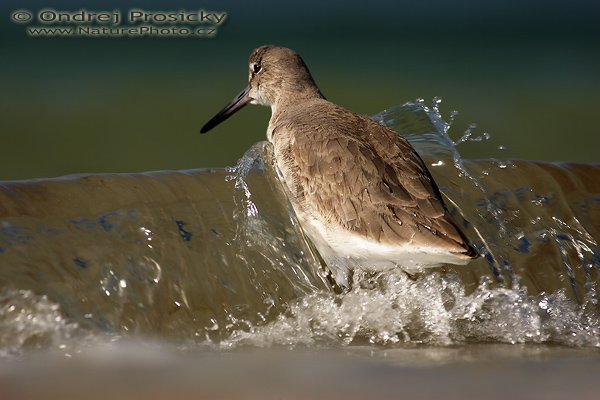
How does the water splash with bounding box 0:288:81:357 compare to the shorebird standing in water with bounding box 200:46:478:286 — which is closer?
the water splash with bounding box 0:288:81:357

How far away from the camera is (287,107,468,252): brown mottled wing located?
477 centimetres

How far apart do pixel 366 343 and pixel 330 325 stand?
194 mm

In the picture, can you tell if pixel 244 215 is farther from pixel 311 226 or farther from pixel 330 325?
pixel 330 325

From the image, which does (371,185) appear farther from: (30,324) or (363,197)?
(30,324)

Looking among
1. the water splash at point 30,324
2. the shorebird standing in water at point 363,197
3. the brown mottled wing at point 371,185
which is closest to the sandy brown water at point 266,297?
the water splash at point 30,324

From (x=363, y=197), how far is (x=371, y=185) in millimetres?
60

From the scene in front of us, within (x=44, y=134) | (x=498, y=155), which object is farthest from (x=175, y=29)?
(x=498, y=155)

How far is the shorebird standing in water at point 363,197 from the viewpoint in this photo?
15.6ft

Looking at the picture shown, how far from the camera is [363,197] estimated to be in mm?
4934

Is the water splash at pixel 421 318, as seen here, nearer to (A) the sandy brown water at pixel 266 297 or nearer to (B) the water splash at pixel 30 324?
(A) the sandy brown water at pixel 266 297

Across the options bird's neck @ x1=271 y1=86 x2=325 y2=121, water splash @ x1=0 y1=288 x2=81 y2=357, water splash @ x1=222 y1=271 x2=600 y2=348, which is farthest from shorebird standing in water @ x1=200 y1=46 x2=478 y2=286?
water splash @ x1=0 y1=288 x2=81 y2=357

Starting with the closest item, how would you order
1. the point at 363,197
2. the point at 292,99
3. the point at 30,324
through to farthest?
1. the point at 30,324
2. the point at 363,197
3. the point at 292,99

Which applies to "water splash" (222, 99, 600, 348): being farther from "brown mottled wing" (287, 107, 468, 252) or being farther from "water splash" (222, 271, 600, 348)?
"brown mottled wing" (287, 107, 468, 252)

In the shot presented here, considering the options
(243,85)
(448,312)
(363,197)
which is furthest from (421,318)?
(243,85)
